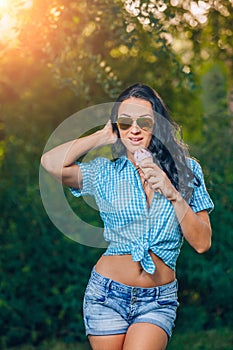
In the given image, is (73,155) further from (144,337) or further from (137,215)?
(144,337)

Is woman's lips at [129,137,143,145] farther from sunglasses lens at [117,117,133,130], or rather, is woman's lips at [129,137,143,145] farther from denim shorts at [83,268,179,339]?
denim shorts at [83,268,179,339]

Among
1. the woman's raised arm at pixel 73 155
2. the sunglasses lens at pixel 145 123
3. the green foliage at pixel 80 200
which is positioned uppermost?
the sunglasses lens at pixel 145 123

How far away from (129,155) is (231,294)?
10.3 feet

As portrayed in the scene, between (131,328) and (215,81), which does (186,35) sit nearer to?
(215,81)

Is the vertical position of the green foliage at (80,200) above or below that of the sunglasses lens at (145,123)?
below

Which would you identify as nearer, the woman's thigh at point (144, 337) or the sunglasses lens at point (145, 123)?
the woman's thigh at point (144, 337)

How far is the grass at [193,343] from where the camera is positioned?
21.3 feet

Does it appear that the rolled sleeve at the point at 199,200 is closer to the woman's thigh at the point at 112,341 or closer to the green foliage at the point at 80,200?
the woman's thigh at the point at 112,341

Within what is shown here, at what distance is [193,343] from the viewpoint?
6.54 m

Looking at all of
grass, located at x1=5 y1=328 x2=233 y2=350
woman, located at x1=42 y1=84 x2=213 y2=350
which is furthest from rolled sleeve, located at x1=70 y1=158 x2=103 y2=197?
grass, located at x1=5 y1=328 x2=233 y2=350

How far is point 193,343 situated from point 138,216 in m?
3.19

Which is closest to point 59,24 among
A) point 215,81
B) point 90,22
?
point 90,22

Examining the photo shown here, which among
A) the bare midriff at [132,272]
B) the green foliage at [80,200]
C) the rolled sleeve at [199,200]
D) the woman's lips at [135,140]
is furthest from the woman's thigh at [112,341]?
the green foliage at [80,200]

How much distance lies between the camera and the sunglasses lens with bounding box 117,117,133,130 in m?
3.72
